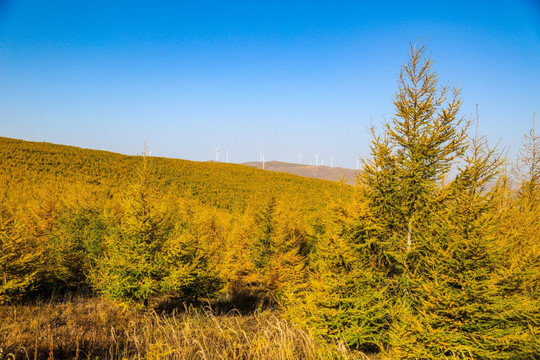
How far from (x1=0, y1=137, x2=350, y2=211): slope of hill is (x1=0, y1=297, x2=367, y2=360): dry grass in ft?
67.7

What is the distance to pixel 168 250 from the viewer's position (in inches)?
327

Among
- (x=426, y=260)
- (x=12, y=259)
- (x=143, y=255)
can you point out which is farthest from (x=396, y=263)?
(x=12, y=259)

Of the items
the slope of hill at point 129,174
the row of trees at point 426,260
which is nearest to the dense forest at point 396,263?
the row of trees at point 426,260

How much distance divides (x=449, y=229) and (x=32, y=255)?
40.1 ft

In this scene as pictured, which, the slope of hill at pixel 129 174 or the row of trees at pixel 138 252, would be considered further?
the slope of hill at pixel 129 174

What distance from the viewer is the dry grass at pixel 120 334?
4.50m

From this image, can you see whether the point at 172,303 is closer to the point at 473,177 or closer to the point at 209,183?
the point at 473,177

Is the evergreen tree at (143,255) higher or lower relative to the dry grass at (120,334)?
higher

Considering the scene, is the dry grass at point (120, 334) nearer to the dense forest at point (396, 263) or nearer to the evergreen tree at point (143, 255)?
the dense forest at point (396, 263)

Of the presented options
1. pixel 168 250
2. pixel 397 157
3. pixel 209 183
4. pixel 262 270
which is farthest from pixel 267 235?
pixel 209 183

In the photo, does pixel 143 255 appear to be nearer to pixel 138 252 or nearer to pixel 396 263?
pixel 138 252

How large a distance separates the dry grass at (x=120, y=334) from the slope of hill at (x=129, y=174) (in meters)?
20.6

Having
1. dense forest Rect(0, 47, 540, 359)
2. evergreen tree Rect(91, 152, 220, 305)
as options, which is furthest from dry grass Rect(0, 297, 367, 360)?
Answer: evergreen tree Rect(91, 152, 220, 305)

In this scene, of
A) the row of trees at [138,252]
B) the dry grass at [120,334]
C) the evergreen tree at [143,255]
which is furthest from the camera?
the row of trees at [138,252]
